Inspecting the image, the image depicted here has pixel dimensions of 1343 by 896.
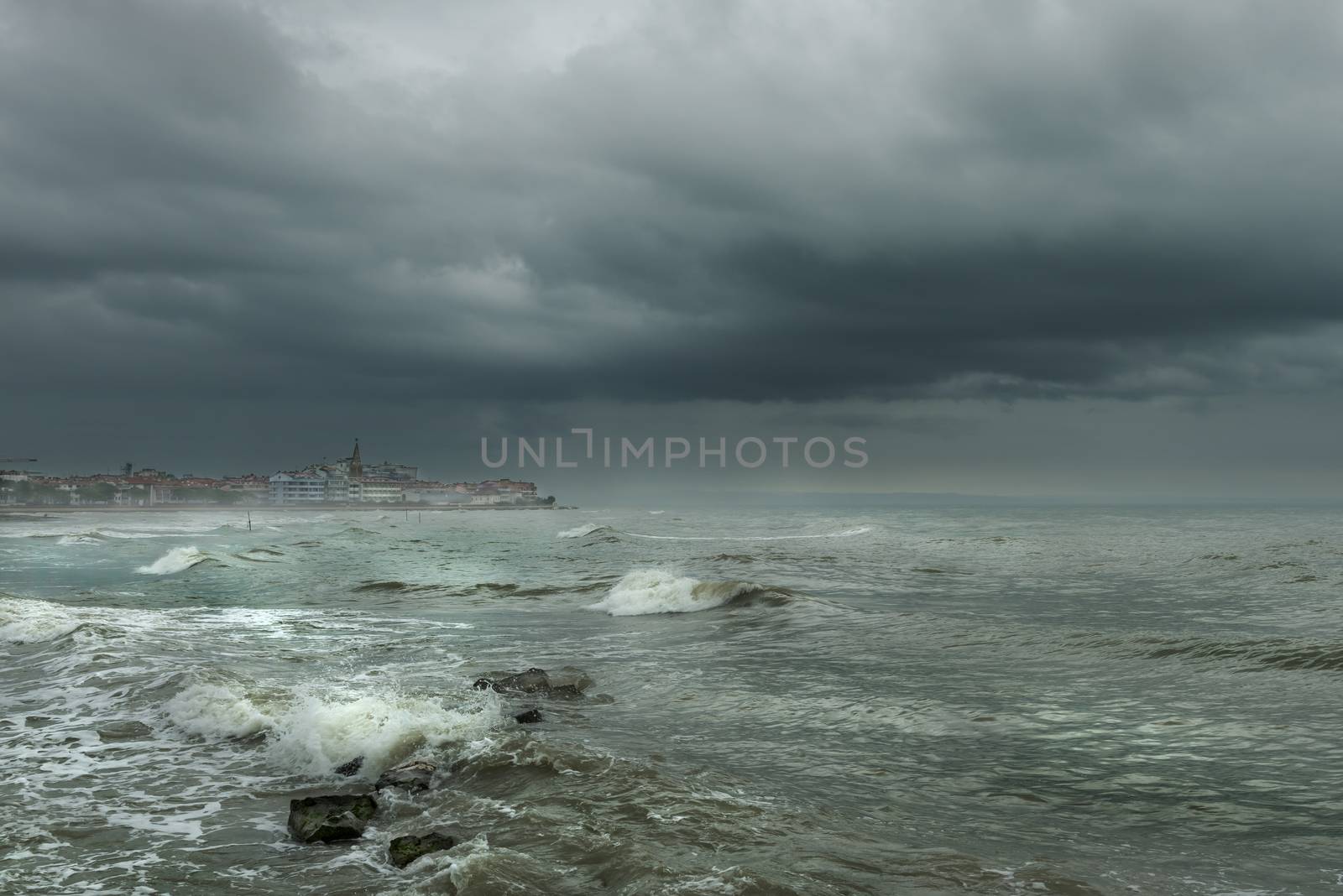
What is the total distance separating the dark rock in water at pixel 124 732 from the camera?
31.6 ft

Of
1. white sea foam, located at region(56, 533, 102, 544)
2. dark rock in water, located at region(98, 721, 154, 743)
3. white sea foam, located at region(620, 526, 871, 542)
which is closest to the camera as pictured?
dark rock in water, located at region(98, 721, 154, 743)

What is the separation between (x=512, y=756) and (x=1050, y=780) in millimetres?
5239

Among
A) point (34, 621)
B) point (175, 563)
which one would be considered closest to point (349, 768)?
point (34, 621)

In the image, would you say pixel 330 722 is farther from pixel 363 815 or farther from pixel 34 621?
pixel 34 621

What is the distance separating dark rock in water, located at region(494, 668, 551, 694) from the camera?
11852mm

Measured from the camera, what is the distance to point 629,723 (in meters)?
10.3

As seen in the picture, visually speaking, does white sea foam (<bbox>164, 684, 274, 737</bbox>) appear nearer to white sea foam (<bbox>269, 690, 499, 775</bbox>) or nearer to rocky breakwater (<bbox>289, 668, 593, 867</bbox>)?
white sea foam (<bbox>269, 690, 499, 775</bbox>)

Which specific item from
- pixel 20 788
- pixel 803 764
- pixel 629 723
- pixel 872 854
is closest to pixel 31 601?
pixel 20 788

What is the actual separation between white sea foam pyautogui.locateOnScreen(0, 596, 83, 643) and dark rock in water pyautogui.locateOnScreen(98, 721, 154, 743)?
838 cm

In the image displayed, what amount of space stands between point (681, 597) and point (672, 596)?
10.6 inches

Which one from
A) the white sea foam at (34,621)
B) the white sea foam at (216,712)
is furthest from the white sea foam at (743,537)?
the white sea foam at (216,712)

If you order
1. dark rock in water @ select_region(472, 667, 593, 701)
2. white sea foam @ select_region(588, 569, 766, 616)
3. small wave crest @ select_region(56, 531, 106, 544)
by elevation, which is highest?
dark rock in water @ select_region(472, 667, 593, 701)

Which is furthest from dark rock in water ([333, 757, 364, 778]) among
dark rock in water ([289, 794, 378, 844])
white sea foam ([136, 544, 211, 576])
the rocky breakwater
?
white sea foam ([136, 544, 211, 576])

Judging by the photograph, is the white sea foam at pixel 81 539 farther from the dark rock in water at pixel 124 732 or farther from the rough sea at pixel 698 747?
the dark rock in water at pixel 124 732
